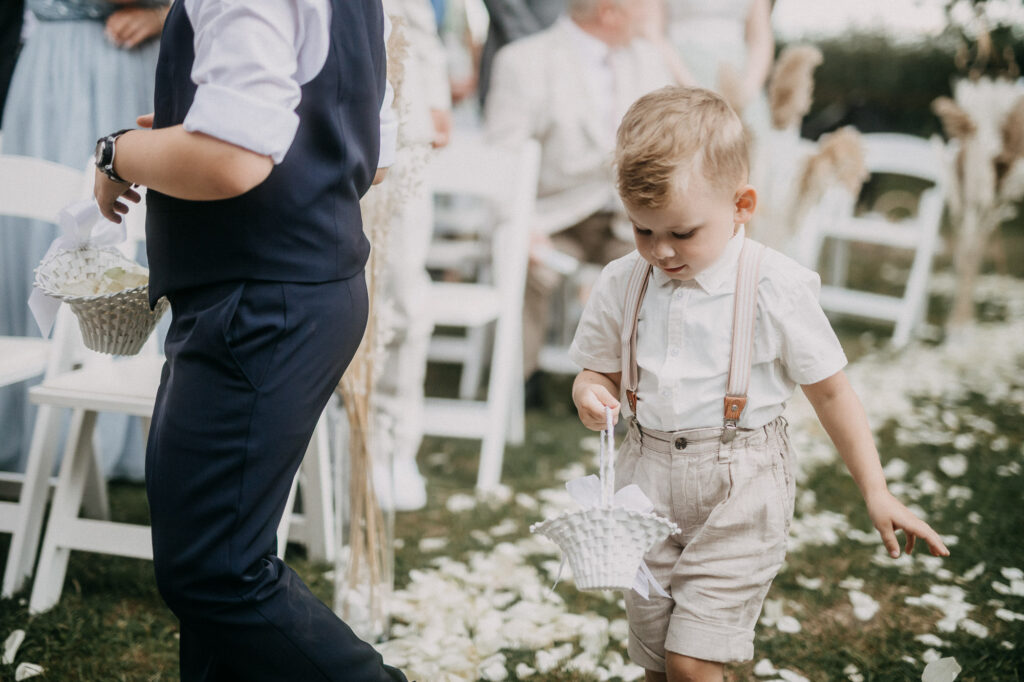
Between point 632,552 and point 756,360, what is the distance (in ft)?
1.43

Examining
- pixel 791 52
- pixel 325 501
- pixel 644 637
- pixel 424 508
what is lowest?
pixel 424 508

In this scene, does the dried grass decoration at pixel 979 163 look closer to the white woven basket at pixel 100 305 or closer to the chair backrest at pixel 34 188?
the chair backrest at pixel 34 188

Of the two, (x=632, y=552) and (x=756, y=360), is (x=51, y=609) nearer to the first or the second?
→ (x=632, y=552)

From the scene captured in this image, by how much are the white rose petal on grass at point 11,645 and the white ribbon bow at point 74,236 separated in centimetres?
83

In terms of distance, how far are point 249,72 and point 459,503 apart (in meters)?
2.34

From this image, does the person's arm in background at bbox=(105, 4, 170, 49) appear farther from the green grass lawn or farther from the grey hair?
the grey hair

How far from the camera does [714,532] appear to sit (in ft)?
5.41

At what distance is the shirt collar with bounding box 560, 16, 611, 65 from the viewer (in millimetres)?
4238

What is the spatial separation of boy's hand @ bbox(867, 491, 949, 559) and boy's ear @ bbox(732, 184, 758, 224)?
55cm

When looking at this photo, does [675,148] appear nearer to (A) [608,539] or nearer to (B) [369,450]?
(A) [608,539]

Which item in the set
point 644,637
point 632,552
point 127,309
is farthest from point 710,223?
point 127,309

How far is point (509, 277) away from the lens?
3.66 metres

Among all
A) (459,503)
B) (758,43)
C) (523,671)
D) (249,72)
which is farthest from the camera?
(758,43)

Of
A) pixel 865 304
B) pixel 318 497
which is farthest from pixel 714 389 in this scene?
pixel 865 304
